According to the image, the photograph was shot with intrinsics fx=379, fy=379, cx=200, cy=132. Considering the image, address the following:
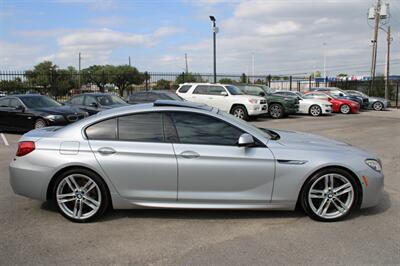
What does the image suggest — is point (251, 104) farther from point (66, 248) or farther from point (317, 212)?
point (66, 248)

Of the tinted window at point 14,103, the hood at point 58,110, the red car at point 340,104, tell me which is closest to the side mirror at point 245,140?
the hood at point 58,110

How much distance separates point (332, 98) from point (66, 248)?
2129 cm

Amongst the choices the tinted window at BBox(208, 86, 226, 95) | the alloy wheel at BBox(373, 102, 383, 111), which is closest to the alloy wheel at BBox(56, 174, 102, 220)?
the tinted window at BBox(208, 86, 226, 95)

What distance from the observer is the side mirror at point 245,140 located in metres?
4.31

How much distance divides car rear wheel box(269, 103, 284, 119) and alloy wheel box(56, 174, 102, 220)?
15.9 metres

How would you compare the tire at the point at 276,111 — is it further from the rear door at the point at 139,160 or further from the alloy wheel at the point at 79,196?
the alloy wheel at the point at 79,196

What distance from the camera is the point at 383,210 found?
4906 millimetres

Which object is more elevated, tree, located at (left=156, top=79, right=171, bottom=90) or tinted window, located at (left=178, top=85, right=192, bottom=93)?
tree, located at (left=156, top=79, right=171, bottom=90)

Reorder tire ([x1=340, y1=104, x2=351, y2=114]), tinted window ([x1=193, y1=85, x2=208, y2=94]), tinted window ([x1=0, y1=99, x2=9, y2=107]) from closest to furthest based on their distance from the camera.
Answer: tinted window ([x1=0, y1=99, x2=9, y2=107])
tinted window ([x1=193, y1=85, x2=208, y2=94])
tire ([x1=340, y1=104, x2=351, y2=114])

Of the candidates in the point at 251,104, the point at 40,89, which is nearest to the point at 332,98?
the point at 251,104

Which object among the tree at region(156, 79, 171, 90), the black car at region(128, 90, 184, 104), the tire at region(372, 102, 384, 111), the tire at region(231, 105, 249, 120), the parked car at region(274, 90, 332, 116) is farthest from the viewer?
the tree at region(156, 79, 171, 90)

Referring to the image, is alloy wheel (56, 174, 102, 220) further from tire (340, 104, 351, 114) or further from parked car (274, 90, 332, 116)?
tire (340, 104, 351, 114)

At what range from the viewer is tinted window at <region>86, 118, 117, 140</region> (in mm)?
4555

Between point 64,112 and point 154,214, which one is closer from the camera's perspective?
point 154,214
